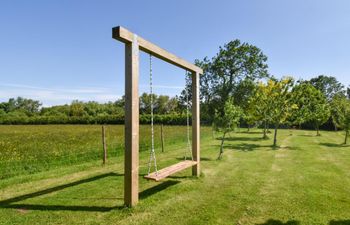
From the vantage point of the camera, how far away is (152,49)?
17.8 ft

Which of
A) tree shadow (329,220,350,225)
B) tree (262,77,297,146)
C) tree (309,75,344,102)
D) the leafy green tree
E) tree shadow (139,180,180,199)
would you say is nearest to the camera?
tree shadow (329,220,350,225)

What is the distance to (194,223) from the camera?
4.27 m

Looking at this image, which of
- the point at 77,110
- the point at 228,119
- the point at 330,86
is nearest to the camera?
the point at 228,119

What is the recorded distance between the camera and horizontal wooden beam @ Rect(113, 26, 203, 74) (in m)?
4.46

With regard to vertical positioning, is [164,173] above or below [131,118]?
below

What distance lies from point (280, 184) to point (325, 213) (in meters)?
2.07

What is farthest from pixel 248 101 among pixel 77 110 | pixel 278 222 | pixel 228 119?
pixel 77 110

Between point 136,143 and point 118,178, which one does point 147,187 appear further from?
point 136,143

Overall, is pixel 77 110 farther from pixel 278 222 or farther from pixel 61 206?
pixel 278 222

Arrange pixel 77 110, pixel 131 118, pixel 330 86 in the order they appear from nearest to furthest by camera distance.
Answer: pixel 131 118 < pixel 330 86 < pixel 77 110

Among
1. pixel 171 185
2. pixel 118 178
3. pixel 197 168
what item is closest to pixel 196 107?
pixel 197 168

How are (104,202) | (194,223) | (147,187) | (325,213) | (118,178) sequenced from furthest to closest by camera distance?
(118,178) < (147,187) < (104,202) < (325,213) < (194,223)

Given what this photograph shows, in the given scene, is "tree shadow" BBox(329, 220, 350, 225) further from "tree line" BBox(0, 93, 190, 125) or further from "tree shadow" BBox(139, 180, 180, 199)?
"tree line" BBox(0, 93, 190, 125)

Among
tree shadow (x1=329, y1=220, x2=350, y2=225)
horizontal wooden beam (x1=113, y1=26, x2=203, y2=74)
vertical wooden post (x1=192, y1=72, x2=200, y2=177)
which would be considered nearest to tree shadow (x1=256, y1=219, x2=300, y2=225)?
tree shadow (x1=329, y1=220, x2=350, y2=225)
